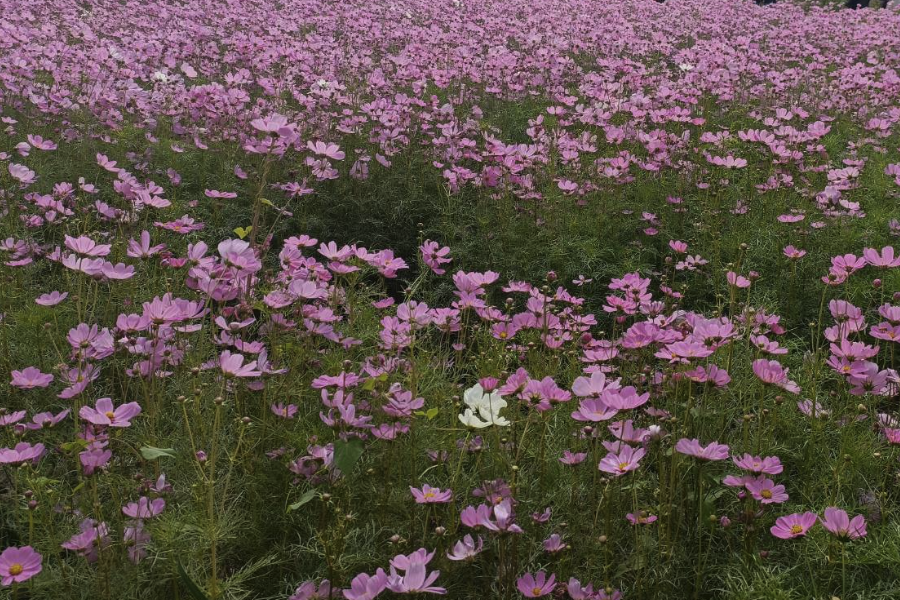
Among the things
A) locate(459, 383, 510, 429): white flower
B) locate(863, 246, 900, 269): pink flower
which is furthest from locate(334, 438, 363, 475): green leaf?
locate(863, 246, 900, 269): pink flower

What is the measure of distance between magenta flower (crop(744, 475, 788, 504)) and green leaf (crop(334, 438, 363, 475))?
795 millimetres

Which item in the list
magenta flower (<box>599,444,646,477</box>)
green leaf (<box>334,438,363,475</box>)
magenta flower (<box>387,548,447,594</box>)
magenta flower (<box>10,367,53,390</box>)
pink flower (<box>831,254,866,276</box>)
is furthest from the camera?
pink flower (<box>831,254,866,276</box>)

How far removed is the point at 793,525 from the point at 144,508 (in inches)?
50.2

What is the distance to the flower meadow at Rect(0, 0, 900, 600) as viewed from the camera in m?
1.56

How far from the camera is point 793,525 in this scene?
4.89 ft

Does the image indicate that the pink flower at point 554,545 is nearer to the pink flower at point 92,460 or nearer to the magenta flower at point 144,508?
the magenta flower at point 144,508

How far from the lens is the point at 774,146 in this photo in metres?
3.61

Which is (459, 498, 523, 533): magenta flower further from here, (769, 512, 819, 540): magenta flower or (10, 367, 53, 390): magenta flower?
(10, 367, 53, 390): magenta flower

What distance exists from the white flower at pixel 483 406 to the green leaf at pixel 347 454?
236mm

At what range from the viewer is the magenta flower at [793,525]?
1.46 meters

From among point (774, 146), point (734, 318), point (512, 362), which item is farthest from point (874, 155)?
point (512, 362)

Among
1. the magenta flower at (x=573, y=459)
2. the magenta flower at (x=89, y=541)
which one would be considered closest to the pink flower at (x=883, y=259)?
the magenta flower at (x=573, y=459)

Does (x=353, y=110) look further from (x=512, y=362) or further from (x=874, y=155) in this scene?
(x=874, y=155)

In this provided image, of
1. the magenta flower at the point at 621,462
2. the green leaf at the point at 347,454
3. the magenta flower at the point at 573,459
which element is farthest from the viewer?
the magenta flower at the point at 573,459
